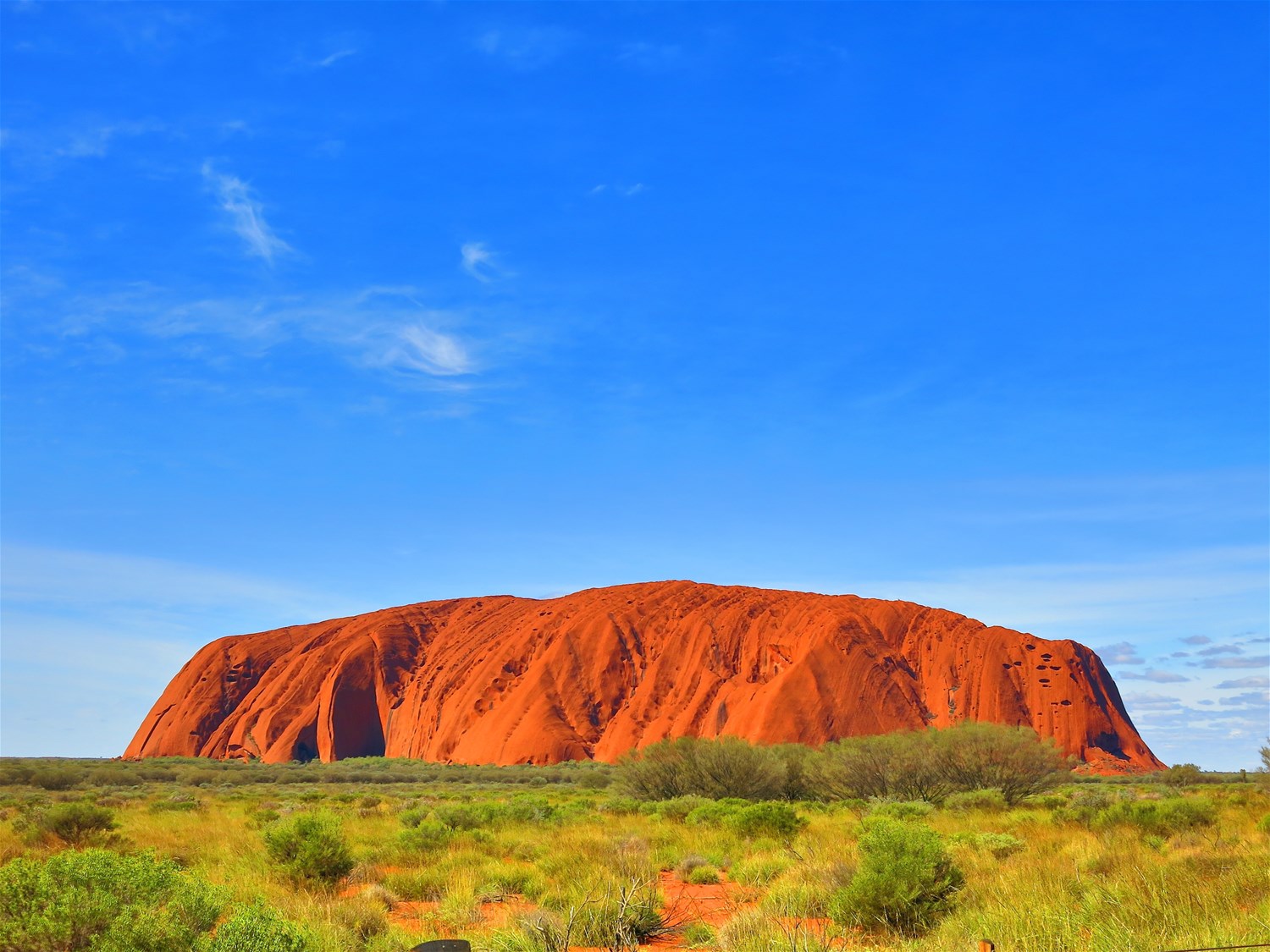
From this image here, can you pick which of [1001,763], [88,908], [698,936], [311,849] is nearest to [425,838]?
[311,849]

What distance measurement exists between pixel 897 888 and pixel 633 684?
6903 centimetres

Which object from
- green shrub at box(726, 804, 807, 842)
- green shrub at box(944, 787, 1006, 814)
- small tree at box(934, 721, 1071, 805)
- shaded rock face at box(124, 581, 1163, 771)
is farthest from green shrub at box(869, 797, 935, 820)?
shaded rock face at box(124, 581, 1163, 771)

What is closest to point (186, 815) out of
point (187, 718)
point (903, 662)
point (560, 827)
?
point (560, 827)

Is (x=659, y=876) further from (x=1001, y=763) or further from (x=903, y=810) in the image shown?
(x=1001, y=763)

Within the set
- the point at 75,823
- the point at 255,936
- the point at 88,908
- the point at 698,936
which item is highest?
the point at 88,908

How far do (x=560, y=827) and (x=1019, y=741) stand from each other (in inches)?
573

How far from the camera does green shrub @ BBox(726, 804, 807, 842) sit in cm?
1717

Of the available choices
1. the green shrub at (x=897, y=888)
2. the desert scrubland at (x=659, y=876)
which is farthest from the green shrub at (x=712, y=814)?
the green shrub at (x=897, y=888)

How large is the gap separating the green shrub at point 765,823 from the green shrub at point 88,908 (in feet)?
41.0

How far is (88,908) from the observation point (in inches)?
231

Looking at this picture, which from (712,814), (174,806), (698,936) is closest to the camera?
(698,936)

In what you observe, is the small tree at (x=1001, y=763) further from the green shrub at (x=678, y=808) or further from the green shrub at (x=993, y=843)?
the green shrub at (x=993, y=843)

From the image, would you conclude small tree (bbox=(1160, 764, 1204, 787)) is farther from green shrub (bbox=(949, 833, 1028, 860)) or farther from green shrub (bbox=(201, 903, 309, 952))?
green shrub (bbox=(201, 903, 309, 952))

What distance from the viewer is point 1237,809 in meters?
20.8
